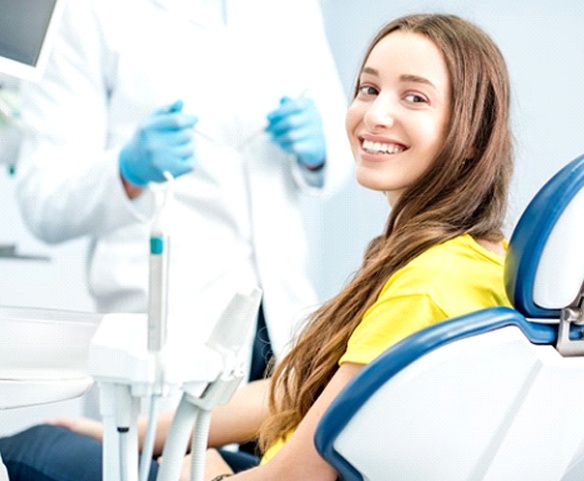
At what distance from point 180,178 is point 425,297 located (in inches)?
43.6

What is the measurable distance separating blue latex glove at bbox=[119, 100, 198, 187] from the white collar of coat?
0.23 meters

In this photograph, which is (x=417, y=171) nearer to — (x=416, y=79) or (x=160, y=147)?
(x=416, y=79)

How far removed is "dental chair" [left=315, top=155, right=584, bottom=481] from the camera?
901mm

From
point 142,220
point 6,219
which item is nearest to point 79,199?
point 142,220

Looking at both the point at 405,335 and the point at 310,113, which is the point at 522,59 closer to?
the point at 310,113

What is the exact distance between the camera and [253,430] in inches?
58.5

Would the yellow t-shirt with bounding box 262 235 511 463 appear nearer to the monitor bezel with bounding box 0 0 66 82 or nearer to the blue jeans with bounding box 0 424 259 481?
the blue jeans with bounding box 0 424 259 481

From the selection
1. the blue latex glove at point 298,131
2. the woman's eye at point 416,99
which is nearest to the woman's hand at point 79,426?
the woman's eye at point 416,99

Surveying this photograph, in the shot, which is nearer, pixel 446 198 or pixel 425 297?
pixel 425 297

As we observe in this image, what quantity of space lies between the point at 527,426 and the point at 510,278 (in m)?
0.15

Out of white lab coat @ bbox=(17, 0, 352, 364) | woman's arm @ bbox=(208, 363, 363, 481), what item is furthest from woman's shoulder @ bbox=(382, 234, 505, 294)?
white lab coat @ bbox=(17, 0, 352, 364)

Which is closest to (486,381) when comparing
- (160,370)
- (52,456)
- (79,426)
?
(160,370)

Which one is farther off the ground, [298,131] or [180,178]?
[298,131]

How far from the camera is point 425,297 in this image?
3.26 ft
